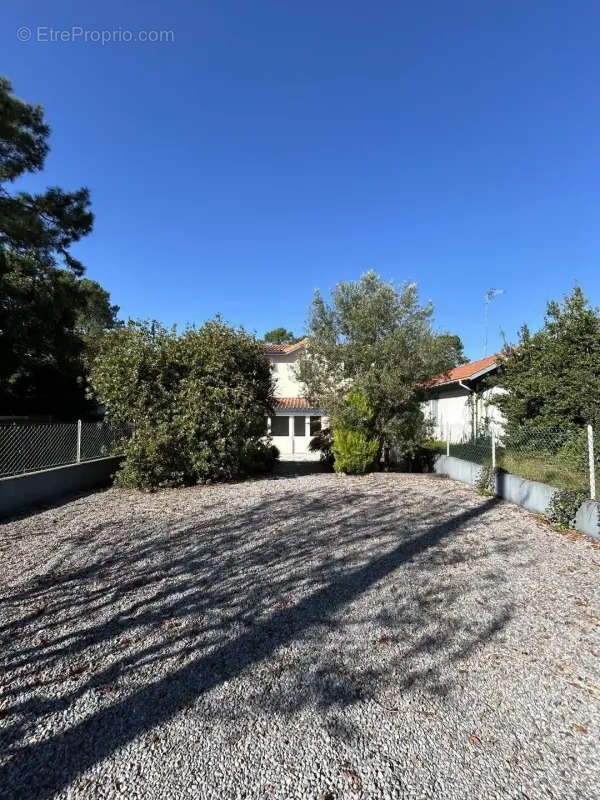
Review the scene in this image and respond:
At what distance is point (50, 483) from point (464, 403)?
1362 centimetres

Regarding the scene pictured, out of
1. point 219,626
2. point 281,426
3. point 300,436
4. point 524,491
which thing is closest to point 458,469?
point 524,491

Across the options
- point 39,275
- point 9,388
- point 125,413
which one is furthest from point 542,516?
point 9,388

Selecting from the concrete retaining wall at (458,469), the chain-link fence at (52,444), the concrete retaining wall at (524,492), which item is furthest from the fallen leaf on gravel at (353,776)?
the concrete retaining wall at (458,469)

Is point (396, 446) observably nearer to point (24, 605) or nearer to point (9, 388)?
point (24, 605)

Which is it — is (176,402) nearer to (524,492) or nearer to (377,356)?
(377,356)

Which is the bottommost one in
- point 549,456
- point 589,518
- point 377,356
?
point 589,518

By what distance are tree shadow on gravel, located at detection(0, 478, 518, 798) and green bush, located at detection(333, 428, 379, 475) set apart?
5.08 meters

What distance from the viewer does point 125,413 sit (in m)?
8.56

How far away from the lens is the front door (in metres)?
21.6

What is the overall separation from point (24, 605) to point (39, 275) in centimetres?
1230

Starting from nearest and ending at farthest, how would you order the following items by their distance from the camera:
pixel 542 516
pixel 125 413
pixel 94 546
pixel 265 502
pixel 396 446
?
pixel 94 546 < pixel 542 516 < pixel 265 502 < pixel 125 413 < pixel 396 446

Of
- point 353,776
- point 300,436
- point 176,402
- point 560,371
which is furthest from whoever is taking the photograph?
point 300,436

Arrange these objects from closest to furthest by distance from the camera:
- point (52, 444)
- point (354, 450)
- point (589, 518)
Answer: point (589, 518) < point (52, 444) < point (354, 450)

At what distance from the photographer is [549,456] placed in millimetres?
7008
